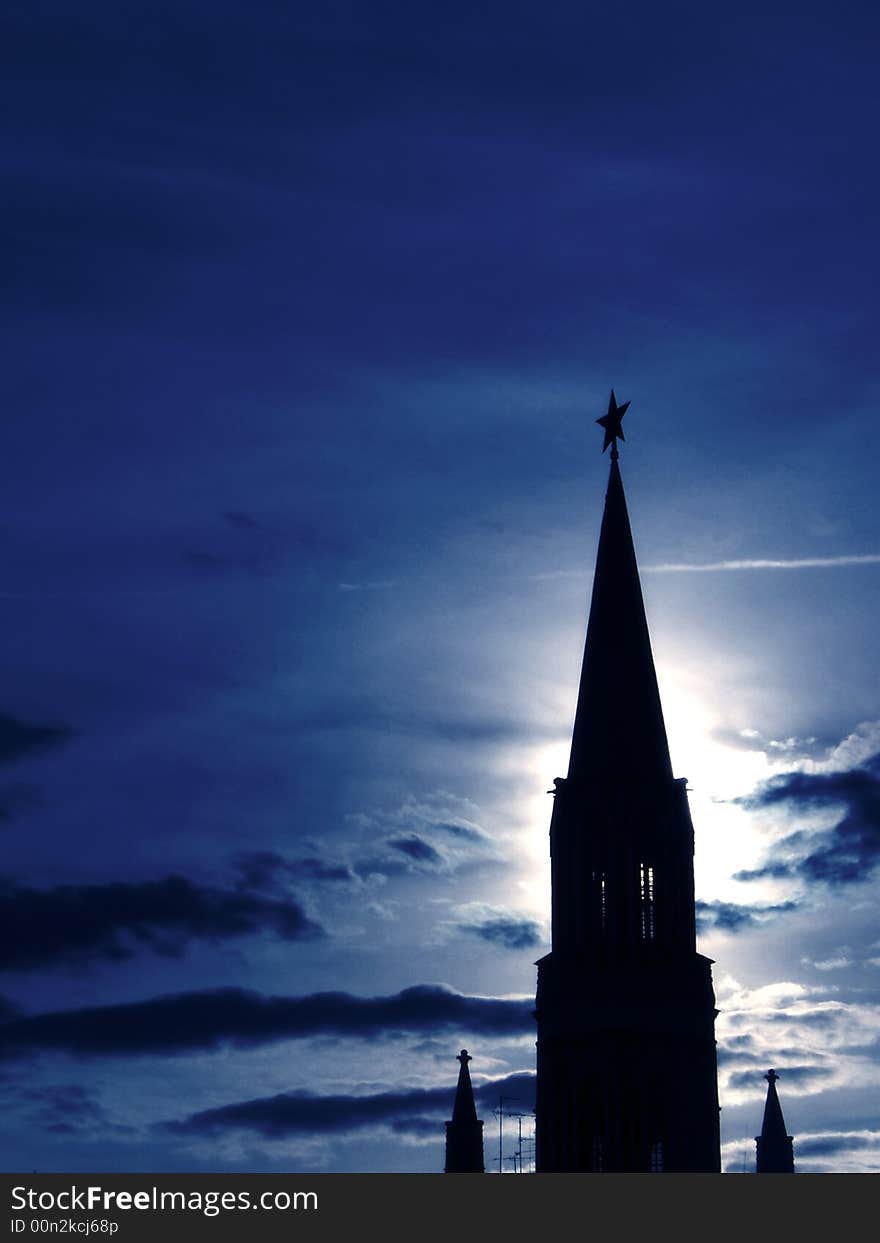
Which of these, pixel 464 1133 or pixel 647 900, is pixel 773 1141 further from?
pixel 647 900

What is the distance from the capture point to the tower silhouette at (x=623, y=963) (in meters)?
99.8

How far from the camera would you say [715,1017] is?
102 meters

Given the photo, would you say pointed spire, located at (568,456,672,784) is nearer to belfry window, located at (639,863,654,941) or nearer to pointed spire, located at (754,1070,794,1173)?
belfry window, located at (639,863,654,941)

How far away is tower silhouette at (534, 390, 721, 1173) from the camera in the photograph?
327 ft

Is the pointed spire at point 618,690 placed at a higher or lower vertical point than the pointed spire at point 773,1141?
higher

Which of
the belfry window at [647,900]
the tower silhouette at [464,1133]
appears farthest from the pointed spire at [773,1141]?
the belfry window at [647,900]

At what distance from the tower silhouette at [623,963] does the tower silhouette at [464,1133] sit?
15481mm

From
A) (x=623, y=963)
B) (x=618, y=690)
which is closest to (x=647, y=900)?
(x=623, y=963)

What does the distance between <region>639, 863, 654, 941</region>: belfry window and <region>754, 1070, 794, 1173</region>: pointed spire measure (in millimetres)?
22152

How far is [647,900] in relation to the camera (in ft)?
336

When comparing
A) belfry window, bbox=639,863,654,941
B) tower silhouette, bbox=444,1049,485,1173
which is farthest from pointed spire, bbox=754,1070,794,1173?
belfry window, bbox=639,863,654,941

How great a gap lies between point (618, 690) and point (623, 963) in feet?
39.3

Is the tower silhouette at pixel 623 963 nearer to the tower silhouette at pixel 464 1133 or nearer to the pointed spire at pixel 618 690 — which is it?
the pointed spire at pixel 618 690

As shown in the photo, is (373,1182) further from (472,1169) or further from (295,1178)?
(472,1169)
